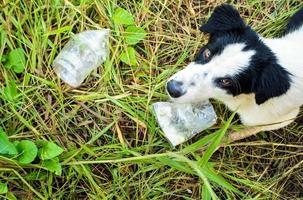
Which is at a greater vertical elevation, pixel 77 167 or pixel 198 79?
pixel 198 79

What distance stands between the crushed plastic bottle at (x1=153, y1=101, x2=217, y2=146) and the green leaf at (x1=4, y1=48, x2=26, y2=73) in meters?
0.77

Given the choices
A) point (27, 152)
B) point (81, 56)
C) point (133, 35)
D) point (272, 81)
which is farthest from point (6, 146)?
point (272, 81)

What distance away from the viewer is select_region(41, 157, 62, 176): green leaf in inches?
106

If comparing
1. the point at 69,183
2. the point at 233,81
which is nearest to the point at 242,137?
the point at 233,81

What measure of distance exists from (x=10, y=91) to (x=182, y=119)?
96 cm

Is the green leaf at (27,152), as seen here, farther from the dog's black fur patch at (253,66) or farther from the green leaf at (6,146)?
the dog's black fur patch at (253,66)

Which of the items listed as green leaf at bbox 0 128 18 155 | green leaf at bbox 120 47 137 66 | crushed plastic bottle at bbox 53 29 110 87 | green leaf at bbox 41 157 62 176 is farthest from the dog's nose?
green leaf at bbox 0 128 18 155

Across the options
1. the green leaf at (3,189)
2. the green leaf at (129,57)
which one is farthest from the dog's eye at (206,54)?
the green leaf at (3,189)

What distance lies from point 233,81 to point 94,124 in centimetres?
90

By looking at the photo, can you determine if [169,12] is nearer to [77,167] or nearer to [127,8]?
[127,8]

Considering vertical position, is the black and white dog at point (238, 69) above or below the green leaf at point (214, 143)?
above

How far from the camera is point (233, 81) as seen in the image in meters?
2.38

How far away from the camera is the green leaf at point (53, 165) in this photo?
8.84ft

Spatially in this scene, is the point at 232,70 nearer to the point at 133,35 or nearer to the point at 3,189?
the point at 133,35
